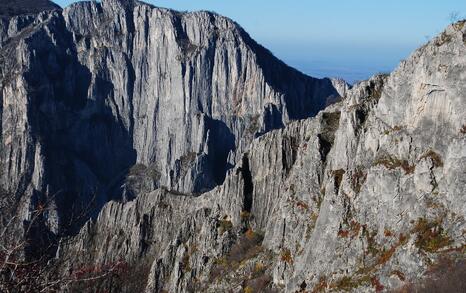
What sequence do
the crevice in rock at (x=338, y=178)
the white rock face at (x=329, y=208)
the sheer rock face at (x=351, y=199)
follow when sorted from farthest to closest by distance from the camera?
the crevice in rock at (x=338, y=178)
the white rock face at (x=329, y=208)
the sheer rock face at (x=351, y=199)

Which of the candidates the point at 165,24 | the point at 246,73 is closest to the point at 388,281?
the point at 246,73

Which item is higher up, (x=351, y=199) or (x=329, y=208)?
(x=351, y=199)

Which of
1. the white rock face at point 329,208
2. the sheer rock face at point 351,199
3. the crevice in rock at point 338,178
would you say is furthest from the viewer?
the crevice in rock at point 338,178

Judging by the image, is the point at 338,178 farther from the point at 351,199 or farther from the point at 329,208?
the point at 351,199

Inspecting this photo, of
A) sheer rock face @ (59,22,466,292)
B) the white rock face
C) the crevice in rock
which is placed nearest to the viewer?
sheer rock face @ (59,22,466,292)

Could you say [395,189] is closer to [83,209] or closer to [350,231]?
[350,231]

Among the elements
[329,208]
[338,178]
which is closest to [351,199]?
[329,208]

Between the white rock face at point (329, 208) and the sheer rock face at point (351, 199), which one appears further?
the white rock face at point (329, 208)

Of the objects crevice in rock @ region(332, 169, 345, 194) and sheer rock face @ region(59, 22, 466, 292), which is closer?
sheer rock face @ region(59, 22, 466, 292)
